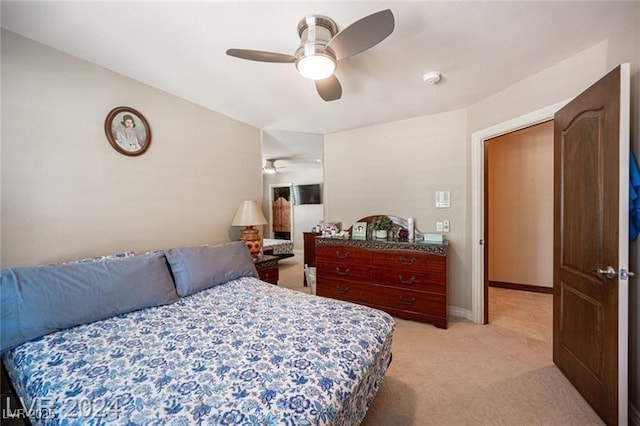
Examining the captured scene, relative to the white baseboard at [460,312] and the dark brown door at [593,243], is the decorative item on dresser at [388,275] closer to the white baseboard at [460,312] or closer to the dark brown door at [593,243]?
the white baseboard at [460,312]

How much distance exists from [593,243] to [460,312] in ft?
5.75

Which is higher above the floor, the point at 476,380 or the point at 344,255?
the point at 344,255

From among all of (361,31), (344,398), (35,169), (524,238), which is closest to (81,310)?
(35,169)

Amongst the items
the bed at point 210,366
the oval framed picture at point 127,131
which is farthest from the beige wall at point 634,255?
the oval framed picture at point 127,131

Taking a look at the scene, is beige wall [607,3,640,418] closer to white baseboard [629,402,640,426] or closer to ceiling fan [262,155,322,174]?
white baseboard [629,402,640,426]

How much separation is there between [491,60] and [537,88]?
581 millimetres

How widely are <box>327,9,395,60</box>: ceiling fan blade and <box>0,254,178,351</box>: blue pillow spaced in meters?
1.91

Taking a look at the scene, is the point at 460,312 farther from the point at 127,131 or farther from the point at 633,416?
the point at 127,131

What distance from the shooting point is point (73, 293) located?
148 centimetres

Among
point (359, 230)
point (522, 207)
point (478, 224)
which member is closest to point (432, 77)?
point (478, 224)

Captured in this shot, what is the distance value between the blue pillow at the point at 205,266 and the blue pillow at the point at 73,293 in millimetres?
123

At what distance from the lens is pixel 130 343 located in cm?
132

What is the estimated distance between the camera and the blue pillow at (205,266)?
2006mm

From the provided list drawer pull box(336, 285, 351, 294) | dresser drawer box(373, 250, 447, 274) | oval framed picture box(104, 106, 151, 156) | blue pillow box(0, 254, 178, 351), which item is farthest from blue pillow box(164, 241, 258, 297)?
dresser drawer box(373, 250, 447, 274)
